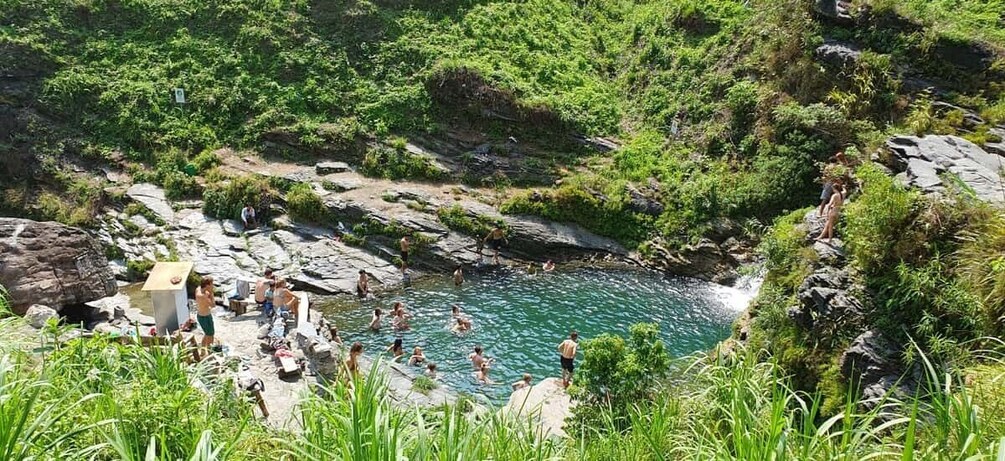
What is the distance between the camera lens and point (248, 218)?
71.5 feet

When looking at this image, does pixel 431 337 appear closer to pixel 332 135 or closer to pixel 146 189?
pixel 332 135

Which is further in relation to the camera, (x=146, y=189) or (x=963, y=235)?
(x=146, y=189)

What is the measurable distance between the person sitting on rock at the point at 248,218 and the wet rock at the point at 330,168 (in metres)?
3.32

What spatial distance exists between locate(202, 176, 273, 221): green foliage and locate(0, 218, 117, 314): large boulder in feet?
21.0

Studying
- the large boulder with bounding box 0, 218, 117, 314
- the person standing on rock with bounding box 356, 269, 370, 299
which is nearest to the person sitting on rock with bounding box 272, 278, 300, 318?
the person standing on rock with bounding box 356, 269, 370, 299

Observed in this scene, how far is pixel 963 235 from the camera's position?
9.41 meters

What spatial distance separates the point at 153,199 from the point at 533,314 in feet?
50.8

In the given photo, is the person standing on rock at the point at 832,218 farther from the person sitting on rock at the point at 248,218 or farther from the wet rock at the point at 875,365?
the person sitting on rock at the point at 248,218

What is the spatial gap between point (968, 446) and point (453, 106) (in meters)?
25.0

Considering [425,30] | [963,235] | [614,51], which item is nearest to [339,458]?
[963,235]

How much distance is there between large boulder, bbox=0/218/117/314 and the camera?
14157 mm

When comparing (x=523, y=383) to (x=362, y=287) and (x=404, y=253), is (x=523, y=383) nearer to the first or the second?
(x=362, y=287)

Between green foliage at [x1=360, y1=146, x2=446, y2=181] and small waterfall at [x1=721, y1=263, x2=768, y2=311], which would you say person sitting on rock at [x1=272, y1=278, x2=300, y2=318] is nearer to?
green foliage at [x1=360, y1=146, x2=446, y2=181]

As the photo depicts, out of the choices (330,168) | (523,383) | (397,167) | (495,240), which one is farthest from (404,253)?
(523,383)
